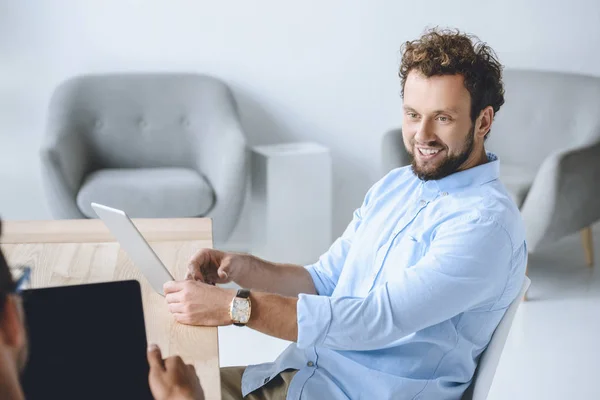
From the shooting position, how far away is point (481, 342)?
1576 millimetres

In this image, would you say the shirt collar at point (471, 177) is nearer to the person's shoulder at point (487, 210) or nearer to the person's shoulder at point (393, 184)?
the person's shoulder at point (487, 210)

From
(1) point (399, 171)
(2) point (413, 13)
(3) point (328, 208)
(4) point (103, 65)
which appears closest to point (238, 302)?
(1) point (399, 171)

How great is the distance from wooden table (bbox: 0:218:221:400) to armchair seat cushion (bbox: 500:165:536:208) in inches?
78.8

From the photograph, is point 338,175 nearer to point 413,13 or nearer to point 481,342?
point 413,13

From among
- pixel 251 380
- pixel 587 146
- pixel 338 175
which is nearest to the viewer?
pixel 251 380

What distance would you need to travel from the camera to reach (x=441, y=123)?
1.72m

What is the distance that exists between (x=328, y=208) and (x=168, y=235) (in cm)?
211

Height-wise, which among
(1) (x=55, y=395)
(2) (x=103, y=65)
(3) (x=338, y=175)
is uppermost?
(1) (x=55, y=395)

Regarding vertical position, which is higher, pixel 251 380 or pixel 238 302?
pixel 238 302

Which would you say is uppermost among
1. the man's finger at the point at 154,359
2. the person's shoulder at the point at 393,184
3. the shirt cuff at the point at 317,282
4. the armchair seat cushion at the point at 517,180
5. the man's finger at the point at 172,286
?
the man's finger at the point at 154,359

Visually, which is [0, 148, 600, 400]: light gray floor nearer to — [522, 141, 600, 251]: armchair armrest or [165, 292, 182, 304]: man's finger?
[522, 141, 600, 251]: armchair armrest

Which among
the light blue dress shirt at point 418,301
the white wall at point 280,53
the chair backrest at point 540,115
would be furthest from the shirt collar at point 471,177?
the white wall at point 280,53

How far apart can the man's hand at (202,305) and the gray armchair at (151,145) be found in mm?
2149

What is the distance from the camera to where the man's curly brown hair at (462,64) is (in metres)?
1.68
